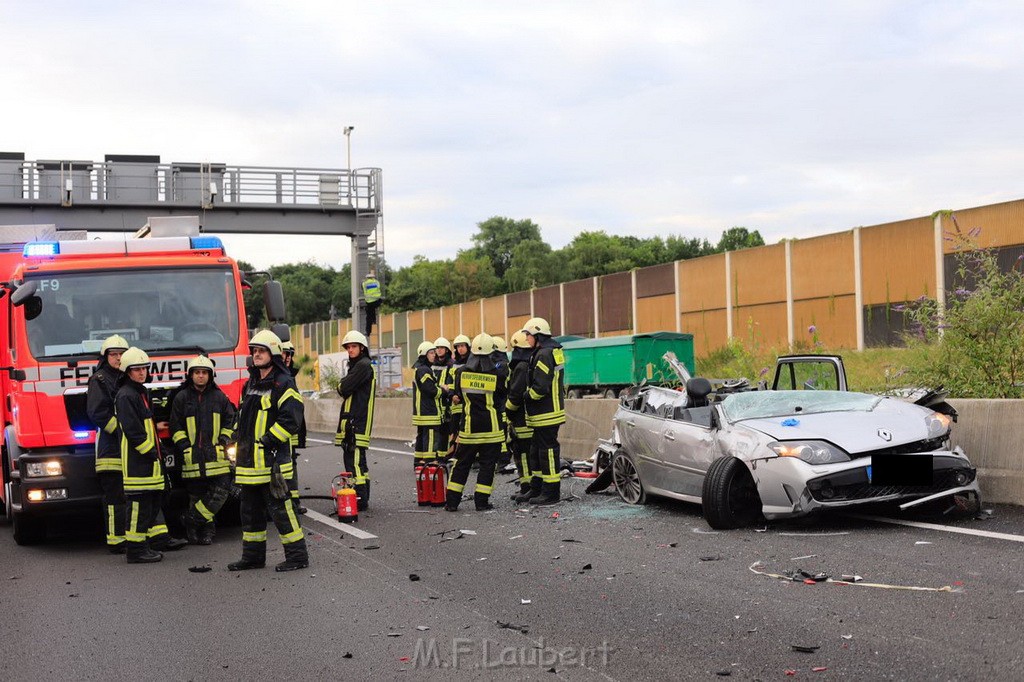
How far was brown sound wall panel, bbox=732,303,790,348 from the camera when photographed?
41969 mm

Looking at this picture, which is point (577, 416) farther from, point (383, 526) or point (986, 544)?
point (986, 544)

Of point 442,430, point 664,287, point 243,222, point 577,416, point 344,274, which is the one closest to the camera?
point 442,430

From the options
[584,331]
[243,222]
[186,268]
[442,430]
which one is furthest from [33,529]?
[584,331]

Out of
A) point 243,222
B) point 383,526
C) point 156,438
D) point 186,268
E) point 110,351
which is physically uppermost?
point 243,222

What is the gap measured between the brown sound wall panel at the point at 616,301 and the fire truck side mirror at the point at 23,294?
41640 mm

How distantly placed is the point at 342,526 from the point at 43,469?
2799 millimetres

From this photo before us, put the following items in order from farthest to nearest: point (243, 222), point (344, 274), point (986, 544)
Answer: point (344, 274) < point (243, 222) < point (986, 544)

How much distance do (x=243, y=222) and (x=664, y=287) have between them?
2149 cm

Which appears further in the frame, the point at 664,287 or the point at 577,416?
the point at 664,287

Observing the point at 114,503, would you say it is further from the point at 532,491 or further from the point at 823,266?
the point at 823,266

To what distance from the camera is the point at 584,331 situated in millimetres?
55750

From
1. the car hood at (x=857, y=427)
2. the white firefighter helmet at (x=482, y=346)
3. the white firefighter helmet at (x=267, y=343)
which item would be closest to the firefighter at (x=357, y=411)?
the white firefighter helmet at (x=482, y=346)

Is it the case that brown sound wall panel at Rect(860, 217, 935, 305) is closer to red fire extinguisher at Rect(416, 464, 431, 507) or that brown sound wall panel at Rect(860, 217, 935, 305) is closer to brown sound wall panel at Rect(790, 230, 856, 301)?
brown sound wall panel at Rect(790, 230, 856, 301)

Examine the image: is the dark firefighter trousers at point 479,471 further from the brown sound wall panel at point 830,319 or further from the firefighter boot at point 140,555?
the brown sound wall panel at point 830,319
